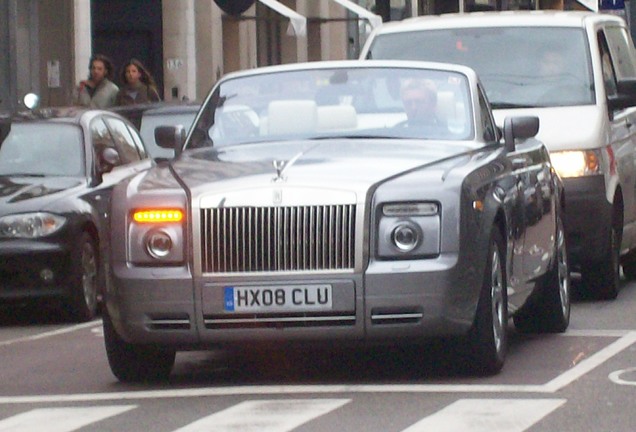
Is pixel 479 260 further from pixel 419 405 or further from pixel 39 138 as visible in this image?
pixel 39 138

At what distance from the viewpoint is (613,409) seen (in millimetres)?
9055

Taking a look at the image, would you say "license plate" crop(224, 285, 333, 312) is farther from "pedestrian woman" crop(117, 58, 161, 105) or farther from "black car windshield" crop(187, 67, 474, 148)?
"pedestrian woman" crop(117, 58, 161, 105)

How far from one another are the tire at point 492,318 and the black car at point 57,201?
4.99 metres

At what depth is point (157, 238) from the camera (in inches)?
391

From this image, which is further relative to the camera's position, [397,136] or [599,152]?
[599,152]

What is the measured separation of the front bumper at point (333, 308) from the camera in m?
9.72

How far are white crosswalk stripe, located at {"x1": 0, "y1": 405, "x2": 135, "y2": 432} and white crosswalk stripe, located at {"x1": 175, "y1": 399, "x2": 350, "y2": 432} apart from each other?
516 mm

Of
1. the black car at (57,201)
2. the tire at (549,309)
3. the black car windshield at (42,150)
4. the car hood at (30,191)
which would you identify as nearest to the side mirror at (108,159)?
the black car at (57,201)

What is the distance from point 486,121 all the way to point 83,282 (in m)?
4.18

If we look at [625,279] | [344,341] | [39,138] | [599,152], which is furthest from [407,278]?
[625,279]

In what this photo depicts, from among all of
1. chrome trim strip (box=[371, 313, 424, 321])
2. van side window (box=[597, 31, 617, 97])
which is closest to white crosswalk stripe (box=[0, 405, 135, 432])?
chrome trim strip (box=[371, 313, 424, 321])

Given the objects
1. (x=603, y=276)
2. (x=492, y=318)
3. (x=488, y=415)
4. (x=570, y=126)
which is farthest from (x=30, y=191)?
(x=488, y=415)

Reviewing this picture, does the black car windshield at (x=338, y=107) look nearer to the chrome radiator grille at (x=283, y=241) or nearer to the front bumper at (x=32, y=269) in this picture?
the chrome radiator grille at (x=283, y=241)

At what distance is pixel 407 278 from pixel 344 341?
44 cm
